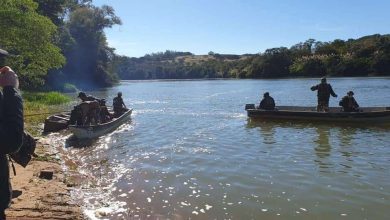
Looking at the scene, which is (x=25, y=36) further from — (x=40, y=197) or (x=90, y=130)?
(x=40, y=197)

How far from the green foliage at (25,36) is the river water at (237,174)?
440 inches

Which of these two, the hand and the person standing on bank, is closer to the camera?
the person standing on bank

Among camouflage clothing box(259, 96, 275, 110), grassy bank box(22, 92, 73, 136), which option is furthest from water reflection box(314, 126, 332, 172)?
grassy bank box(22, 92, 73, 136)

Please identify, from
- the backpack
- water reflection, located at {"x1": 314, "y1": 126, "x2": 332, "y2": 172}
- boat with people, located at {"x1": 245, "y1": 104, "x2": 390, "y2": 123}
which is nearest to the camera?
the backpack

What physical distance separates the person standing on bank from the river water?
4517 millimetres

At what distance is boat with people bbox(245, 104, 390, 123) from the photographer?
20.9m

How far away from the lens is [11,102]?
356 cm

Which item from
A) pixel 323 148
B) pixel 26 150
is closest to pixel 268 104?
pixel 323 148

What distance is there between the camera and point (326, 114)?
21.8 meters

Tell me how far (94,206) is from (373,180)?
6.25 metres

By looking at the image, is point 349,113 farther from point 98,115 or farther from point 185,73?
point 185,73

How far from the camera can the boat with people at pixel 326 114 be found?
20.9 metres

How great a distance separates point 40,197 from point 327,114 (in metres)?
16.3

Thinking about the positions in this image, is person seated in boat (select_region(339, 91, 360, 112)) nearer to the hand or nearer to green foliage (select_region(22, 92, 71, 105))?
the hand
